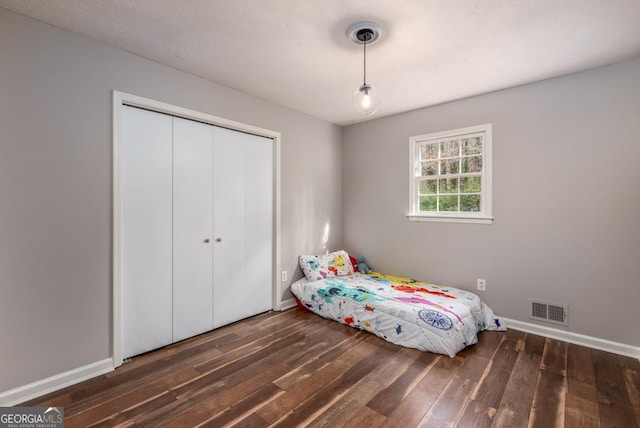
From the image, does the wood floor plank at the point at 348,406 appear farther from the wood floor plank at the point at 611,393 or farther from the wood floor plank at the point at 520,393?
the wood floor plank at the point at 611,393

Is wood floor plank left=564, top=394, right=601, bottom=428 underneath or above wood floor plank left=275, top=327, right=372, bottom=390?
underneath

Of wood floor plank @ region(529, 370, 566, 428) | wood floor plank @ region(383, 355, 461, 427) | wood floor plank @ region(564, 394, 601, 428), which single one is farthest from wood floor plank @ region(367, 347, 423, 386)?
wood floor plank @ region(564, 394, 601, 428)

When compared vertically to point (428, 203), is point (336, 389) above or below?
below

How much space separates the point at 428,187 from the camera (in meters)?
3.63

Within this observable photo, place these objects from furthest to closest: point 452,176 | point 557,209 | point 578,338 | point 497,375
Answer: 1. point 452,176
2. point 557,209
3. point 578,338
4. point 497,375

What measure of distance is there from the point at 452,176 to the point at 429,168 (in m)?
0.32

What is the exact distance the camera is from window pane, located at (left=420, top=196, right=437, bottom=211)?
3568 mm

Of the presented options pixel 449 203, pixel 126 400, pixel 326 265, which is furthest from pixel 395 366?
pixel 449 203

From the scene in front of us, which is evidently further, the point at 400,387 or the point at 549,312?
the point at 549,312

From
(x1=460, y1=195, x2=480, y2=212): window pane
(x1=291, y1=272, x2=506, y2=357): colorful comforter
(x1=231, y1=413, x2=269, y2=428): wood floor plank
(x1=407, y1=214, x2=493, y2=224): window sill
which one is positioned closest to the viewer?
(x1=231, y1=413, x2=269, y2=428): wood floor plank

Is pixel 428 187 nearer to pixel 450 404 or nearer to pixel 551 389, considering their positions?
pixel 551 389

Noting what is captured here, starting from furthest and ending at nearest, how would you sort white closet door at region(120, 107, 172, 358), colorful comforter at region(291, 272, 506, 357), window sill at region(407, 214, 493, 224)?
window sill at region(407, 214, 493, 224) → colorful comforter at region(291, 272, 506, 357) → white closet door at region(120, 107, 172, 358)

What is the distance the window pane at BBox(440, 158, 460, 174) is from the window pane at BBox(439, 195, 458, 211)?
0.98ft

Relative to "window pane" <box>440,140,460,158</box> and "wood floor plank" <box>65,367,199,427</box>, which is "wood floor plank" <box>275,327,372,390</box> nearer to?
"wood floor plank" <box>65,367,199,427</box>
